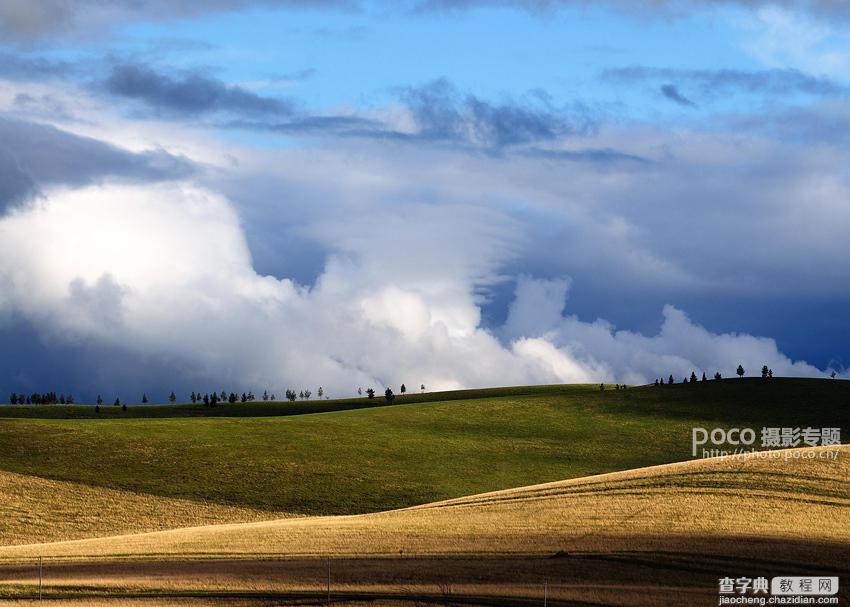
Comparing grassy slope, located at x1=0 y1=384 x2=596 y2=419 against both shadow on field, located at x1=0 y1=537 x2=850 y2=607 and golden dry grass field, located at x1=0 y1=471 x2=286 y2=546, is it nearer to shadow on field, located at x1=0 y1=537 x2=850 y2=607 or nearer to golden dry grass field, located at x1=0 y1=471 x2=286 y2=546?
golden dry grass field, located at x1=0 y1=471 x2=286 y2=546

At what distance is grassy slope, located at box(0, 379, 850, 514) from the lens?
63.5m

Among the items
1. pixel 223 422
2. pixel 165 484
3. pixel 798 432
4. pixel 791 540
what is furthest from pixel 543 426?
pixel 791 540

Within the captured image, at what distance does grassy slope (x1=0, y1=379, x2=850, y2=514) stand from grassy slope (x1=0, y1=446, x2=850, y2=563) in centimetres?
1408

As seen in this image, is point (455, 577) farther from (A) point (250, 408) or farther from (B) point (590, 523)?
(A) point (250, 408)

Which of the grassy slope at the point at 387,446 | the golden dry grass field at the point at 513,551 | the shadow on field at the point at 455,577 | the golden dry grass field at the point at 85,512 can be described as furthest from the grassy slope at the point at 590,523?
the grassy slope at the point at 387,446

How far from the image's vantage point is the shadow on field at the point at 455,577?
91.5 ft

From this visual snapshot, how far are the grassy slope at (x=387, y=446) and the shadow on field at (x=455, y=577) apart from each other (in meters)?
25.4

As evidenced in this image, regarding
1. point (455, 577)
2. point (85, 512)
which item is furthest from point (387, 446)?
point (455, 577)

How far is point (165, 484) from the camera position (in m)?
63.2

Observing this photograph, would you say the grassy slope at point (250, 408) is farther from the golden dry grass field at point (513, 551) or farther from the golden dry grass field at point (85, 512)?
the golden dry grass field at point (513, 551)

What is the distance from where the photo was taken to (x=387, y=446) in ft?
254

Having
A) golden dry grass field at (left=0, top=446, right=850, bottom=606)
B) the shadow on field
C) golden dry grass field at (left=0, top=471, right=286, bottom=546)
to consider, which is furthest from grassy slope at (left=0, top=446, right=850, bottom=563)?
golden dry grass field at (left=0, top=471, right=286, bottom=546)

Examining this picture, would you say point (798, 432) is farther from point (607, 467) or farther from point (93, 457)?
point (93, 457)

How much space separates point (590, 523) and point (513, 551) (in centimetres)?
684
